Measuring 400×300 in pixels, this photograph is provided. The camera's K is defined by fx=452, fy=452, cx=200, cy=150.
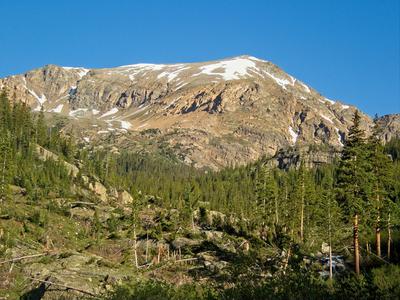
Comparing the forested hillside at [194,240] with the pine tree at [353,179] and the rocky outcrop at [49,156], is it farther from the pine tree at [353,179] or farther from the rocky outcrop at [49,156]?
the rocky outcrop at [49,156]

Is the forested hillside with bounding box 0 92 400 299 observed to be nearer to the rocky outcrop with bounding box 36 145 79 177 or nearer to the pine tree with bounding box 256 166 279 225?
the pine tree with bounding box 256 166 279 225

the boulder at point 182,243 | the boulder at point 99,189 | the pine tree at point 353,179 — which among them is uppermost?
the pine tree at point 353,179

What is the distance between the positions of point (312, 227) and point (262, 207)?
13.4 m

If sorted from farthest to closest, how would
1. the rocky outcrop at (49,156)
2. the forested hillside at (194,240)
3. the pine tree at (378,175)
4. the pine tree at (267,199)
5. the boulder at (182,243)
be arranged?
1. the rocky outcrop at (49,156)
2. the pine tree at (267,199)
3. the boulder at (182,243)
4. the pine tree at (378,175)
5. the forested hillside at (194,240)

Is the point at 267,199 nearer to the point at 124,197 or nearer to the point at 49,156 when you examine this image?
the point at 124,197

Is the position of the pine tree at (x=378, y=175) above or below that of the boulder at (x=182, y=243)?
above

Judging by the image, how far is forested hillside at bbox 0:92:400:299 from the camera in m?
12.0

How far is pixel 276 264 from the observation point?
33.1 metres

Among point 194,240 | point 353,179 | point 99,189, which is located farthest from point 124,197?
point 353,179

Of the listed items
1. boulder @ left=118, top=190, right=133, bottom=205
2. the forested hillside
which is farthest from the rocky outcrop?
boulder @ left=118, top=190, right=133, bottom=205

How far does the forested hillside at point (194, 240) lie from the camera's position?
1200 centimetres

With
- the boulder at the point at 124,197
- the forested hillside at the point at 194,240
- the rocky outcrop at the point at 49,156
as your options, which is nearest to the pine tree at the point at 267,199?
the forested hillside at the point at 194,240

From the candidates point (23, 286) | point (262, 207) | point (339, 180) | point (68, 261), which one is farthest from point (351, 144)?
point (262, 207)

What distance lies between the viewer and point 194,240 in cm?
5319
